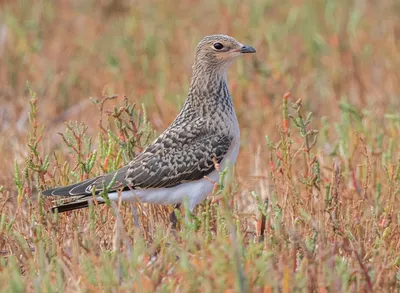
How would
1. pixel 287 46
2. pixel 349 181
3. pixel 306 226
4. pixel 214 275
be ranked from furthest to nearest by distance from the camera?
pixel 287 46 → pixel 349 181 → pixel 306 226 → pixel 214 275

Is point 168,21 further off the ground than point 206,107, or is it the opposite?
point 168,21

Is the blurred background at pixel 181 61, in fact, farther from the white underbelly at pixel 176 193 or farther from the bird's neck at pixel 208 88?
the white underbelly at pixel 176 193

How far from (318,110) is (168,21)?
2205 millimetres

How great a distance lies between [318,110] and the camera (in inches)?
352

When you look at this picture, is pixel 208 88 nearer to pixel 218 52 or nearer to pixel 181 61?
pixel 218 52

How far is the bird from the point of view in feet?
17.3

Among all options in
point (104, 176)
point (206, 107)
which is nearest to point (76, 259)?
point (104, 176)

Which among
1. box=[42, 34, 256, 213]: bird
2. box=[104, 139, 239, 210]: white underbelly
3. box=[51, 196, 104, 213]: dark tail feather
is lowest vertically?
box=[104, 139, 239, 210]: white underbelly

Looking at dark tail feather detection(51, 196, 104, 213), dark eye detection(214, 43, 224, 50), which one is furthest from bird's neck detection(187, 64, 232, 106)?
dark tail feather detection(51, 196, 104, 213)

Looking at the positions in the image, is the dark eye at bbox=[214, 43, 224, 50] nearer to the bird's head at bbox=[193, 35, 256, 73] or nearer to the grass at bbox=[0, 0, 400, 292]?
the bird's head at bbox=[193, 35, 256, 73]

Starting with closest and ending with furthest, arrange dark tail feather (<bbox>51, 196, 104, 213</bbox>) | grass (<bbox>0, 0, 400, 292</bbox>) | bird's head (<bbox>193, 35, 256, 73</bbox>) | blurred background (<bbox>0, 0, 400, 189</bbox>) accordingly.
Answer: grass (<bbox>0, 0, 400, 292</bbox>)
dark tail feather (<bbox>51, 196, 104, 213</bbox>)
bird's head (<bbox>193, 35, 256, 73</bbox>)
blurred background (<bbox>0, 0, 400, 189</bbox>)

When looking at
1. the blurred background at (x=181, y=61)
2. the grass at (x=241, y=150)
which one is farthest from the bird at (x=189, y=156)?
the blurred background at (x=181, y=61)

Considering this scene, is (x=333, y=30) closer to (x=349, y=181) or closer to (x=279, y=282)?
(x=349, y=181)

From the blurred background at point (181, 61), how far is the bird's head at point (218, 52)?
4.30 ft
